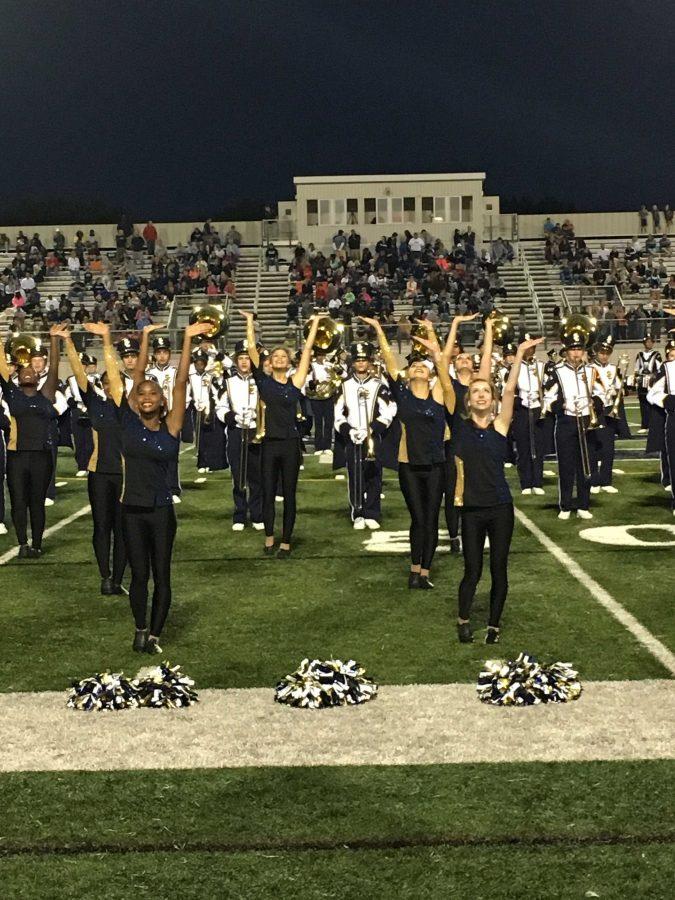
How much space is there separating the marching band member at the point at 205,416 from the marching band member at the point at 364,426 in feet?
6.21

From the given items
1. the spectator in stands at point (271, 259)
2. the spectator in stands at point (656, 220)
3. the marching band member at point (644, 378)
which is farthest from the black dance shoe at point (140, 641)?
the spectator in stands at point (656, 220)

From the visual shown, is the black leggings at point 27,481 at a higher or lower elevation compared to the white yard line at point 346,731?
higher

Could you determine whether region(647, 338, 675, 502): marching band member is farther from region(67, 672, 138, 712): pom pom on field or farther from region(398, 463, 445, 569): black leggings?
region(67, 672, 138, 712): pom pom on field

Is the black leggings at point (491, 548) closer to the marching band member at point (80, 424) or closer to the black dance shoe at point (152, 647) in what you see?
the black dance shoe at point (152, 647)

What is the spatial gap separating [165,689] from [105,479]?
295 cm

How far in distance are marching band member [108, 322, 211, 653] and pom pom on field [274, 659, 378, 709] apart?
3.89 feet

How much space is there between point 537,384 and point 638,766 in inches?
391

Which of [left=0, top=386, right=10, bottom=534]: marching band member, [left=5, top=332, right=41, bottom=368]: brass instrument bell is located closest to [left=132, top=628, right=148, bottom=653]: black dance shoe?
[left=5, top=332, right=41, bottom=368]: brass instrument bell

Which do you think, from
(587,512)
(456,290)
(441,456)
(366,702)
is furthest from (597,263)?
(366,702)

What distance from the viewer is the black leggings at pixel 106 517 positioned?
9000mm

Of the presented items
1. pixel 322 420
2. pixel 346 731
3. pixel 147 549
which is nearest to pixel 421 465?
pixel 147 549

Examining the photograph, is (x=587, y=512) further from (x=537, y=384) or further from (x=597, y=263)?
(x=597, y=263)

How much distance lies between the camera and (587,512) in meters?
12.5

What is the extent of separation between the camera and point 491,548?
732 cm
